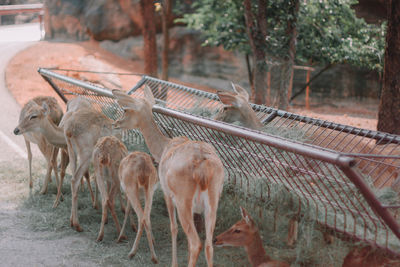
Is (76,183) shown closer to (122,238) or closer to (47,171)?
(122,238)

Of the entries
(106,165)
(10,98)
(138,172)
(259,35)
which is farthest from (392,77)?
(10,98)

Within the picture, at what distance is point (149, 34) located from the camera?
1143 centimetres

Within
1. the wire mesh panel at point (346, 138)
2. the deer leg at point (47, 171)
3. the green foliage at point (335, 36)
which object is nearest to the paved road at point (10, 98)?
the deer leg at point (47, 171)

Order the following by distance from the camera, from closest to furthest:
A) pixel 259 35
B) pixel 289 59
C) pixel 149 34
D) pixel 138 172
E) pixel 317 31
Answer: pixel 138 172
pixel 259 35
pixel 289 59
pixel 149 34
pixel 317 31

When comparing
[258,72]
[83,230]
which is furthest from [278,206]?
[258,72]

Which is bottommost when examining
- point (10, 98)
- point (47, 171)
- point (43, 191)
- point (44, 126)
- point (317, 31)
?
point (10, 98)

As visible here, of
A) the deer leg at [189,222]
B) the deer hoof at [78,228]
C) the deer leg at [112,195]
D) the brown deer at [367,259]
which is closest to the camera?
the brown deer at [367,259]

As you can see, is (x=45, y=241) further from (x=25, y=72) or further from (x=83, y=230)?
(x=25, y=72)

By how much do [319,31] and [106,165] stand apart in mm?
8477

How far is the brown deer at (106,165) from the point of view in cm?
485

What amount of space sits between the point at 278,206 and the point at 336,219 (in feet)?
2.02

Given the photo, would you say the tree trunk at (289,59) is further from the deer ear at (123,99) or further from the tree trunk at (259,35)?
the deer ear at (123,99)

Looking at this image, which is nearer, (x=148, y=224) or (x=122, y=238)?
(x=148, y=224)

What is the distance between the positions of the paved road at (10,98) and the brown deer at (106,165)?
13.5 feet
